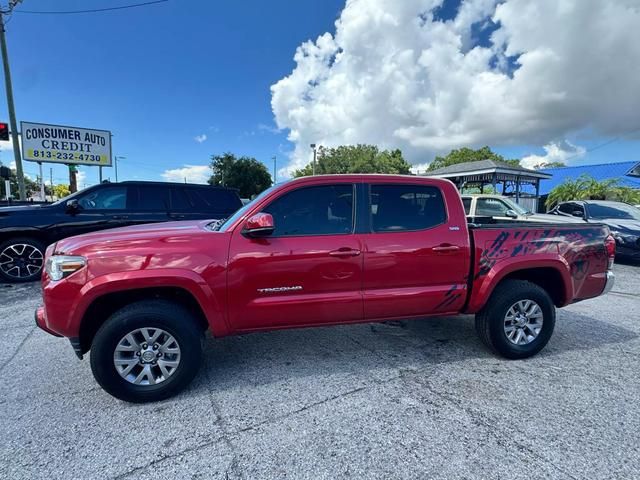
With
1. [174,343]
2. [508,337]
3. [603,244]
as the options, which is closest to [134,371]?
[174,343]

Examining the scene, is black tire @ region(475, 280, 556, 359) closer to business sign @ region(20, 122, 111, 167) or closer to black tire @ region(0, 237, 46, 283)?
black tire @ region(0, 237, 46, 283)

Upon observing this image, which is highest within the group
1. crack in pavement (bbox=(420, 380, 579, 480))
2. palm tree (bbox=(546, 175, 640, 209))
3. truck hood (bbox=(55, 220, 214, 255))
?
palm tree (bbox=(546, 175, 640, 209))

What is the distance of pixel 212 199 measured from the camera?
7.41m

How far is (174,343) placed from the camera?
2.77m

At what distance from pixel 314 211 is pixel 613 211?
10227 mm

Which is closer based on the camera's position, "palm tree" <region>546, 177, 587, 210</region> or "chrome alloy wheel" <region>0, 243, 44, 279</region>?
"chrome alloy wheel" <region>0, 243, 44, 279</region>

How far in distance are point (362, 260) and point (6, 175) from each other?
11505 mm

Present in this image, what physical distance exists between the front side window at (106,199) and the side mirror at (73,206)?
0.26 feet

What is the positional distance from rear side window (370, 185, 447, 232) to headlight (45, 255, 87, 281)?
7.75 ft

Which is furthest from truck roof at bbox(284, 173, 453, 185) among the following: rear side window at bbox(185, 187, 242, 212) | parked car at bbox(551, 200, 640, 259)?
parked car at bbox(551, 200, 640, 259)

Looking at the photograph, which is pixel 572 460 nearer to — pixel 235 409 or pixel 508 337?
pixel 508 337

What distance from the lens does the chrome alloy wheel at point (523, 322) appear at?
344 centimetres

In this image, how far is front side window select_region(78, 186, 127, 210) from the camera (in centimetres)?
657

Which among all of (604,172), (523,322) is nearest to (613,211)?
(523,322)
